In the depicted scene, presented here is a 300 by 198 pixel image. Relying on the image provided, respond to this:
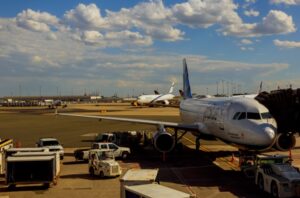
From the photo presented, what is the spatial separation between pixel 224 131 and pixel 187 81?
28817 millimetres

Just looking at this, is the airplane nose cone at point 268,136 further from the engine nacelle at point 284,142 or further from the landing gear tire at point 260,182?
the engine nacelle at point 284,142

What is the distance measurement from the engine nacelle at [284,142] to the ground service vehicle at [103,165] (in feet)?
35.8

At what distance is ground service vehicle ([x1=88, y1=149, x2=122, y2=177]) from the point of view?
27.4 m

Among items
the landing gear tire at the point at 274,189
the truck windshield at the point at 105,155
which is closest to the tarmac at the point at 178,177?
the landing gear tire at the point at 274,189

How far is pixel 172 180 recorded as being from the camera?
85.9ft

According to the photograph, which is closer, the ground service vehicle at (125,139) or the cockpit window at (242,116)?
the cockpit window at (242,116)

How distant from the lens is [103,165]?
27641 mm

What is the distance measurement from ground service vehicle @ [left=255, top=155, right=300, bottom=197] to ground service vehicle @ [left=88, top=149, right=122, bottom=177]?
902 cm

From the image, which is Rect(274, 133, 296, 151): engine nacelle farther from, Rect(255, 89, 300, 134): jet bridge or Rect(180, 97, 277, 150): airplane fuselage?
Rect(180, 97, 277, 150): airplane fuselage

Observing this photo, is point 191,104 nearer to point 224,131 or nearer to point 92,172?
point 224,131

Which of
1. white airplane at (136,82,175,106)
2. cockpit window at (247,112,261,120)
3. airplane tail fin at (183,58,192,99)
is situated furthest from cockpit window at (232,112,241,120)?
white airplane at (136,82,175,106)

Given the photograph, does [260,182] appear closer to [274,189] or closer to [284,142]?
[274,189]

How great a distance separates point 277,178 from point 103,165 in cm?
1135

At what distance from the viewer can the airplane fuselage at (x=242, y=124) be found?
82.3 feet
